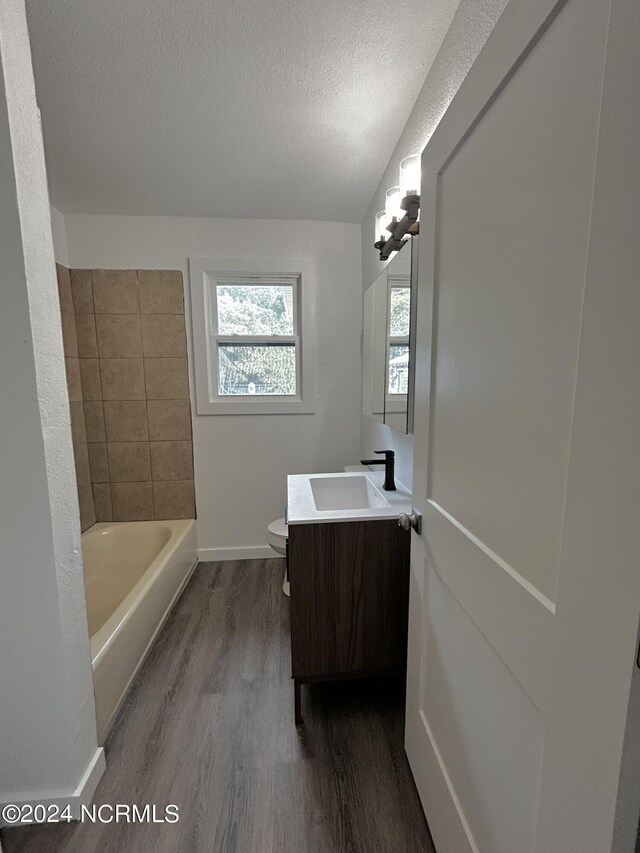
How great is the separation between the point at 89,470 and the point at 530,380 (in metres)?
2.72

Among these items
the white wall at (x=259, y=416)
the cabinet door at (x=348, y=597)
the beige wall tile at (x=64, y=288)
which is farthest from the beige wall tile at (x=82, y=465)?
the cabinet door at (x=348, y=597)

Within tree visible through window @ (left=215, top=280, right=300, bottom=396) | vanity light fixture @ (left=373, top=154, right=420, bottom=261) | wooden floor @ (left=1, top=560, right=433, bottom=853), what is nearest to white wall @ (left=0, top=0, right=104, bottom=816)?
wooden floor @ (left=1, top=560, right=433, bottom=853)

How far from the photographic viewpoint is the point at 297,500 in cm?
143

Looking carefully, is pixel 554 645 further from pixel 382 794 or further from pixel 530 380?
pixel 382 794

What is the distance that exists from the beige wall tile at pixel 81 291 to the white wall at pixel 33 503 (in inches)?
58.9

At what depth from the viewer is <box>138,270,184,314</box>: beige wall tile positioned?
230 centimetres

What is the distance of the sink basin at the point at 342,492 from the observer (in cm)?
170

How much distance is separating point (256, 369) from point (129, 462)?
1102mm

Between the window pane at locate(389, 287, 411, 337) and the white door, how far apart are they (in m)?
0.55

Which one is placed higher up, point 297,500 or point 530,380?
point 530,380

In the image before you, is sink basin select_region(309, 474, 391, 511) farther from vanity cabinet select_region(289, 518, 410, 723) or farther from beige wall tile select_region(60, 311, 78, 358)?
beige wall tile select_region(60, 311, 78, 358)

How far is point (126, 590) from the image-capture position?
2.16 m

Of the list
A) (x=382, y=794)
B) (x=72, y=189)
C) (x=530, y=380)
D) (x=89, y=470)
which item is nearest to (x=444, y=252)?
(x=530, y=380)

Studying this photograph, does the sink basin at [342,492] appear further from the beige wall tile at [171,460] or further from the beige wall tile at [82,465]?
the beige wall tile at [82,465]
